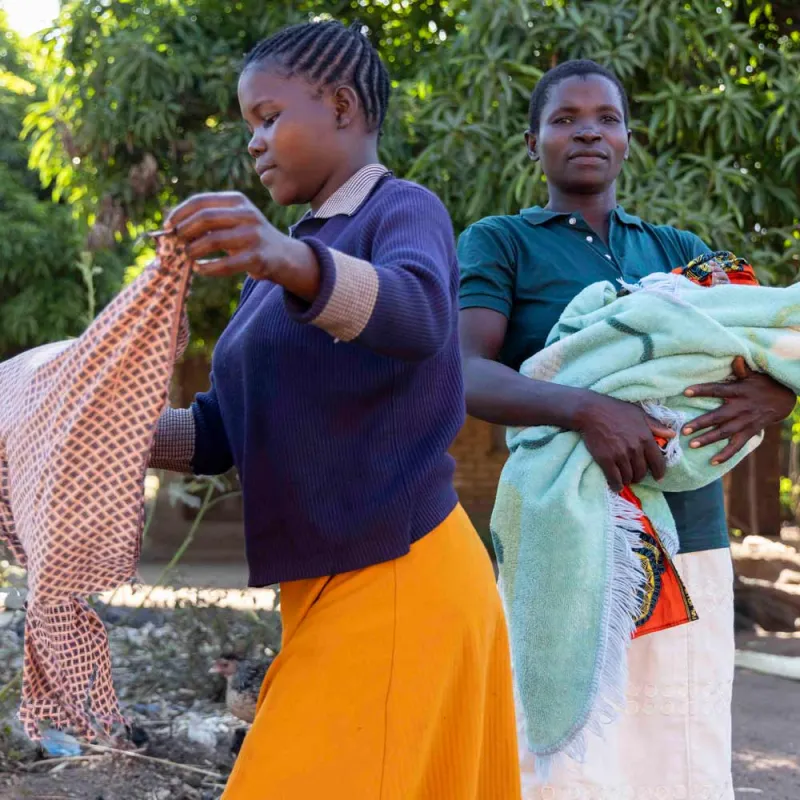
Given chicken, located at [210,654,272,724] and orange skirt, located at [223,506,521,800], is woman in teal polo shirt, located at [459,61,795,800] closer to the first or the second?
orange skirt, located at [223,506,521,800]

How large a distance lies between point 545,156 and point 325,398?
3.97 feet

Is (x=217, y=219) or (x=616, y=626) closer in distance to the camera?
(x=217, y=219)

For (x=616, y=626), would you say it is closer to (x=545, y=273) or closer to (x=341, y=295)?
(x=545, y=273)

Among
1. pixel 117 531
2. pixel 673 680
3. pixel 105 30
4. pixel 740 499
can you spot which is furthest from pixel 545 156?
pixel 740 499

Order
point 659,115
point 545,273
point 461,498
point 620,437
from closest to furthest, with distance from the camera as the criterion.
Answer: point 620,437, point 545,273, point 659,115, point 461,498

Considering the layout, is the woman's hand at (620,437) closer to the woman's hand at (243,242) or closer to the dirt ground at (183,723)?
→ the woman's hand at (243,242)

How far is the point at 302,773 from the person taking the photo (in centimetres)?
172

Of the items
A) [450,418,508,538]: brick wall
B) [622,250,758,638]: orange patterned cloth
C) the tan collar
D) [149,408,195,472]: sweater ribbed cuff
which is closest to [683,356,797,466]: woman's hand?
[622,250,758,638]: orange patterned cloth

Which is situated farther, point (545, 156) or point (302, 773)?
point (545, 156)

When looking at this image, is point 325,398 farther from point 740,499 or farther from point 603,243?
point 740,499

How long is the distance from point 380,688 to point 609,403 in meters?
0.89

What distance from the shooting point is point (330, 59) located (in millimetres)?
1865

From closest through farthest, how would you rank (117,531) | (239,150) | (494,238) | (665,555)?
(117,531) < (665,555) < (494,238) < (239,150)

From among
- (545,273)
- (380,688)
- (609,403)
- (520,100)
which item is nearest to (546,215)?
(545,273)
